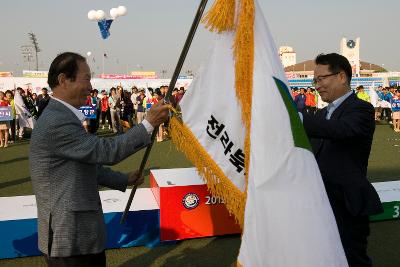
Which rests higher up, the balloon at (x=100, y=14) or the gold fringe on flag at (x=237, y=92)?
the balloon at (x=100, y=14)

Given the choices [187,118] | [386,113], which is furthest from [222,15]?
[386,113]

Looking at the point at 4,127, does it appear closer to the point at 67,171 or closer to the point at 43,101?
the point at 43,101

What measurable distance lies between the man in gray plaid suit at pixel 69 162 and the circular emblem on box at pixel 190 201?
7.01ft

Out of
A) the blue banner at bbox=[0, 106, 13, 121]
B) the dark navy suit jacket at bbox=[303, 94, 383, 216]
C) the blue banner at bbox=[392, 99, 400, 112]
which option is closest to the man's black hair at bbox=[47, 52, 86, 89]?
the dark navy suit jacket at bbox=[303, 94, 383, 216]

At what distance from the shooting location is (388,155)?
962 centimetres

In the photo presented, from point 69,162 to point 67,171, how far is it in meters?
0.04

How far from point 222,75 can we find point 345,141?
89 cm

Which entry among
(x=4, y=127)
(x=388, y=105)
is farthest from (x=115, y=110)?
(x=388, y=105)

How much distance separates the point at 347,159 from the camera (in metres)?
2.48

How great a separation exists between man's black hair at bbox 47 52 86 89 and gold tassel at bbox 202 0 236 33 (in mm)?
710

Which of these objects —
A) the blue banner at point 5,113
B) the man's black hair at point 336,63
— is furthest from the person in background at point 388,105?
the man's black hair at point 336,63

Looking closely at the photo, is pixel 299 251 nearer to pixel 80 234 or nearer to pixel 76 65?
pixel 80 234

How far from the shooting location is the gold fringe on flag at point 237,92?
6.77 ft

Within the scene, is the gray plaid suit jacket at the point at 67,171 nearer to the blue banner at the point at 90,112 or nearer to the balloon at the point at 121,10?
the blue banner at the point at 90,112
